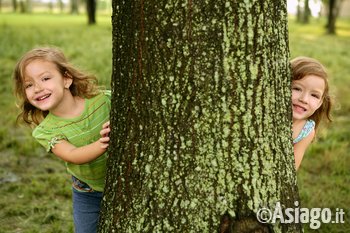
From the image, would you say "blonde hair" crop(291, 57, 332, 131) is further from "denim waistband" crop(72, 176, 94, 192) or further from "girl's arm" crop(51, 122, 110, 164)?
"denim waistband" crop(72, 176, 94, 192)

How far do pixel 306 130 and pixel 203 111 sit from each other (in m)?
1.02

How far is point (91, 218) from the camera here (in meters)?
3.05

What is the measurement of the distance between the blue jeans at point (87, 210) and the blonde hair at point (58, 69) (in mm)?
534

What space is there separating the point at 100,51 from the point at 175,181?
1095 centimetres

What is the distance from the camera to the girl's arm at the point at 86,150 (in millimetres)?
2680

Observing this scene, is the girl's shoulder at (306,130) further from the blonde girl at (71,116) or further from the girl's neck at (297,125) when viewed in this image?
the blonde girl at (71,116)

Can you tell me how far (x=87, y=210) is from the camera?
3.06 metres

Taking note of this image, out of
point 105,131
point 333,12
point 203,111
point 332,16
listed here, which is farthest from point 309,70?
point 332,16

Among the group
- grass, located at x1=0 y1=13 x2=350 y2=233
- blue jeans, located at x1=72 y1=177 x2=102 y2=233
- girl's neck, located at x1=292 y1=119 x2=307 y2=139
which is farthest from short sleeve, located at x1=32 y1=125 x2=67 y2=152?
girl's neck, located at x1=292 y1=119 x2=307 y2=139

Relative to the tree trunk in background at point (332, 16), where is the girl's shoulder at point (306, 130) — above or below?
above

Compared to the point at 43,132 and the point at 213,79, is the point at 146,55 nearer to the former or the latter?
the point at 213,79

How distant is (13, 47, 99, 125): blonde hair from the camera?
285 cm

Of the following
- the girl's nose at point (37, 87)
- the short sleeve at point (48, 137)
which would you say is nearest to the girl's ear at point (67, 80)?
the girl's nose at point (37, 87)

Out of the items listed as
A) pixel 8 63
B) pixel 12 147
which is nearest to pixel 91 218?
pixel 12 147
